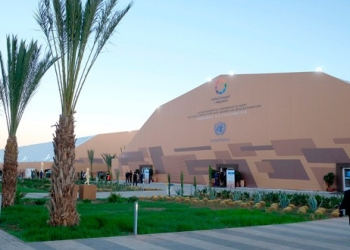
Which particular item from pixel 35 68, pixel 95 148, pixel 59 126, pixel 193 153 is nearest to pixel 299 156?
pixel 193 153

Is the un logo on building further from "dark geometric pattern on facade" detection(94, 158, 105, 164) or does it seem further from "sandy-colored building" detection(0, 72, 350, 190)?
"dark geometric pattern on facade" detection(94, 158, 105, 164)

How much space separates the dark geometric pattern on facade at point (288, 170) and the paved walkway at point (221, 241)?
19.6 meters

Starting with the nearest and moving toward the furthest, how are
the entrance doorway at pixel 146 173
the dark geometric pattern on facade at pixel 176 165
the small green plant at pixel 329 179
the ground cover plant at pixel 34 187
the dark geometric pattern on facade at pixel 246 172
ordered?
the small green plant at pixel 329 179, the ground cover plant at pixel 34 187, the dark geometric pattern on facade at pixel 246 172, the dark geometric pattern on facade at pixel 176 165, the entrance doorway at pixel 146 173

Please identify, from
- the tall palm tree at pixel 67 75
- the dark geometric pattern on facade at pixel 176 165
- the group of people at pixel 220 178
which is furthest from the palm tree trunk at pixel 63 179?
the dark geometric pattern on facade at pixel 176 165

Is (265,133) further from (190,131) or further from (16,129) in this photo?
(16,129)

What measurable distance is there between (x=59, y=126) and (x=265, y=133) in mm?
24030

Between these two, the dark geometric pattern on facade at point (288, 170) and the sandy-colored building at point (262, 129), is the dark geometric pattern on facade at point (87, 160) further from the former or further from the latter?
the dark geometric pattern on facade at point (288, 170)

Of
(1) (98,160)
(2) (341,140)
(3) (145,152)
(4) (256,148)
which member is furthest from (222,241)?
(1) (98,160)

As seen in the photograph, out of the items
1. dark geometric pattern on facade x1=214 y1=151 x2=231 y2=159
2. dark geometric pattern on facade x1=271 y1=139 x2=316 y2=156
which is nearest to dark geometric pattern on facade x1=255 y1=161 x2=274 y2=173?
dark geometric pattern on facade x1=271 y1=139 x2=316 y2=156

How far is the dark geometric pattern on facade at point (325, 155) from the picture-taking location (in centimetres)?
2803

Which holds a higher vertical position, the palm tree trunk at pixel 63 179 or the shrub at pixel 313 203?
the palm tree trunk at pixel 63 179

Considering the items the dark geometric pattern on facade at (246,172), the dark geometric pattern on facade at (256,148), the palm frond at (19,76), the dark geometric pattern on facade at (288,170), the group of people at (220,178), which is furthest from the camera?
the group of people at (220,178)

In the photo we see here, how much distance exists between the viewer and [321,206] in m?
16.8

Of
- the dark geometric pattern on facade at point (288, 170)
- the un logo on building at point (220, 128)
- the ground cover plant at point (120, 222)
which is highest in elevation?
the un logo on building at point (220, 128)
